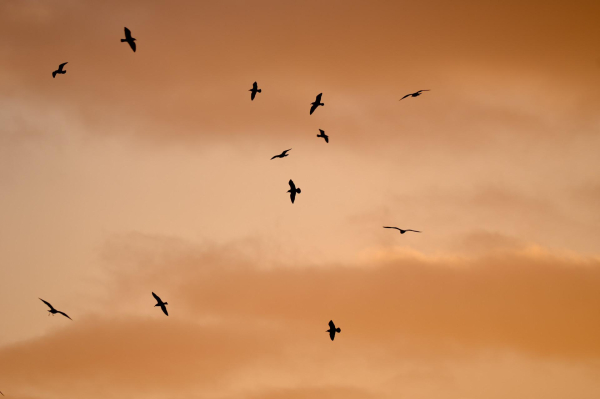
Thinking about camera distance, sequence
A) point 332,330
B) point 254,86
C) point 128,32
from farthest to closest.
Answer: point 254,86 < point 332,330 < point 128,32

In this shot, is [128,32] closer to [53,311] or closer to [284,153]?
[284,153]

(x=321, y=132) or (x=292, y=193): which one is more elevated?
(x=321, y=132)

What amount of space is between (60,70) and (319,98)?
80.7 feet

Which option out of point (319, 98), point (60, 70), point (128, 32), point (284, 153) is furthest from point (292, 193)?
point (60, 70)

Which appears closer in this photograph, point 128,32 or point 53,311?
point 128,32

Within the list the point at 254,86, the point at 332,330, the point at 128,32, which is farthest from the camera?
the point at 254,86

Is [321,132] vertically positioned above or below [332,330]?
above

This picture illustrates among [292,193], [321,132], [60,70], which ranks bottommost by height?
[292,193]

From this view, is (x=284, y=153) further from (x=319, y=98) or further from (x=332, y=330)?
(x=332, y=330)

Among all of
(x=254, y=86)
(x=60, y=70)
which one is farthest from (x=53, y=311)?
(x=254, y=86)

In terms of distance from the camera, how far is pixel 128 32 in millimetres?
74188

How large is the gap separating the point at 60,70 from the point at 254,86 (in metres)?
18.4

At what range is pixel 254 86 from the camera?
87.7 metres

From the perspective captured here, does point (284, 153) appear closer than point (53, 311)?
Yes
